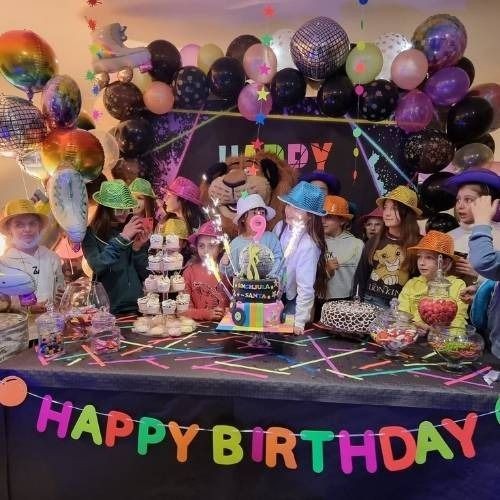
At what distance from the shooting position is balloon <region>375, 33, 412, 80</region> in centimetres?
329

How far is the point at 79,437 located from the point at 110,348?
0.39 m

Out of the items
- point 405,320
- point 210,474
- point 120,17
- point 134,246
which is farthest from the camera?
point 120,17

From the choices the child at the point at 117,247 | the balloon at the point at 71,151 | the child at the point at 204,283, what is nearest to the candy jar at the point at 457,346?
the child at the point at 204,283

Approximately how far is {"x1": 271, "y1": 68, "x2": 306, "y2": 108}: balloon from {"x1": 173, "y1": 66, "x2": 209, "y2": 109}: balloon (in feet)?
1.70

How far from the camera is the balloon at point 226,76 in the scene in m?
3.27

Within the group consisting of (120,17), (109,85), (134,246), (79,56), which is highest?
(120,17)

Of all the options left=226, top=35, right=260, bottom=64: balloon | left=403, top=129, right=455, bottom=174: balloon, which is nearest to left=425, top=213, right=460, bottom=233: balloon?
left=403, top=129, right=455, bottom=174: balloon

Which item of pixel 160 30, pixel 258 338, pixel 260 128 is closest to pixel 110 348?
pixel 258 338

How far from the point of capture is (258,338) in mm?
2217

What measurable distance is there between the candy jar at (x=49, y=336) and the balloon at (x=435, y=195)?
2544 millimetres

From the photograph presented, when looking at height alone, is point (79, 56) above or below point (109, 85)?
above

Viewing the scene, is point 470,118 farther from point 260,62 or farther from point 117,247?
point 117,247

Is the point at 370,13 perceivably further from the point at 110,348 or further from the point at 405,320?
the point at 110,348

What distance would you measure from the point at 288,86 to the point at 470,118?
49.6 inches
